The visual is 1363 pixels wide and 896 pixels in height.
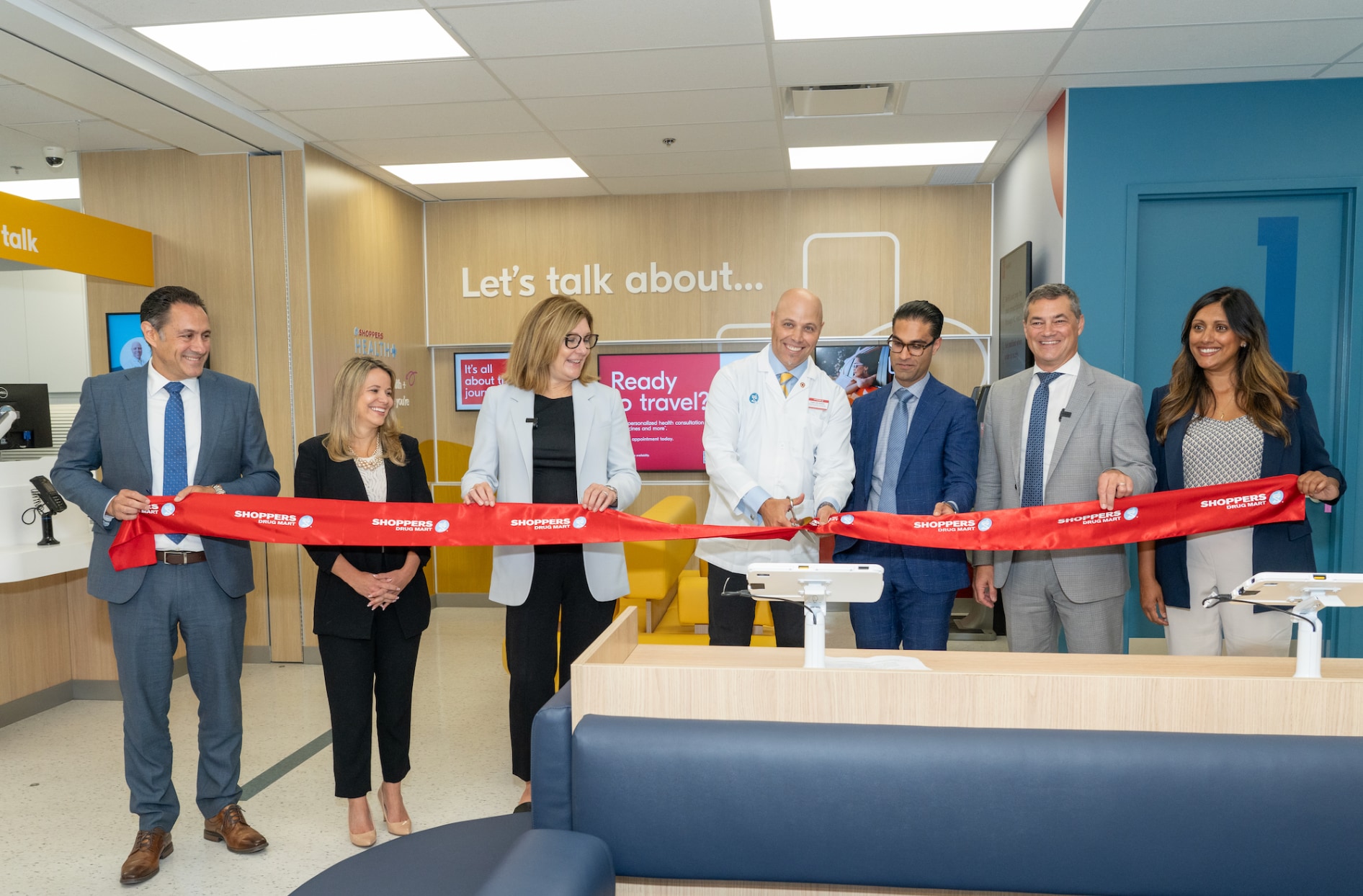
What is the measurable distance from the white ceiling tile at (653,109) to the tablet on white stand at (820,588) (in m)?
3.39

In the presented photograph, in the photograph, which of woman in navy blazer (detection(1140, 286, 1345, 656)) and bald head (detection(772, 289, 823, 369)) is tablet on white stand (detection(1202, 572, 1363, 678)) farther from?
bald head (detection(772, 289, 823, 369))

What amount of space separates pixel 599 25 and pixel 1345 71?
364cm

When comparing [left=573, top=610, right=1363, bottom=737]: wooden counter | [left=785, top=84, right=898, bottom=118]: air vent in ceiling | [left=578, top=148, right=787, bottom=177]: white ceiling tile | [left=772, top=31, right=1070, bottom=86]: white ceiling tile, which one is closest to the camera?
[left=573, top=610, right=1363, bottom=737]: wooden counter

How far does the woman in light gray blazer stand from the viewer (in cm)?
303

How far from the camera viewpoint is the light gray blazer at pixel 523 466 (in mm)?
3047

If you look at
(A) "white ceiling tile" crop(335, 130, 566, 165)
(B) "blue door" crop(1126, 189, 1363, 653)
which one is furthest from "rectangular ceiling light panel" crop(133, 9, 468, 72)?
(B) "blue door" crop(1126, 189, 1363, 653)

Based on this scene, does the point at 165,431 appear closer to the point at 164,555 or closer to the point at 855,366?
the point at 164,555

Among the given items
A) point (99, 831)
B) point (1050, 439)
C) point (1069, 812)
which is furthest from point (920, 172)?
point (99, 831)

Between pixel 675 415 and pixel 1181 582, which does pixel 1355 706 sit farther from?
pixel 675 415

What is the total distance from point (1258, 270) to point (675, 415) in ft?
12.9

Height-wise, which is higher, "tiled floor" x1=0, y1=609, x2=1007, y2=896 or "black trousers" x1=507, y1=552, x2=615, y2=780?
"black trousers" x1=507, y1=552, x2=615, y2=780

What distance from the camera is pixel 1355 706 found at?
5.61 ft

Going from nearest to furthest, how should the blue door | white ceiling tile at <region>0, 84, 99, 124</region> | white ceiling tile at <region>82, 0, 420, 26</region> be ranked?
1. white ceiling tile at <region>82, 0, 420, 26</region>
2. white ceiling tile at <region>0, 84, 99, 124</region>
3. the blue door

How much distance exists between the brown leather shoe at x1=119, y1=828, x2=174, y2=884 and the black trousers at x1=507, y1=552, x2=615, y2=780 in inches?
46.7
